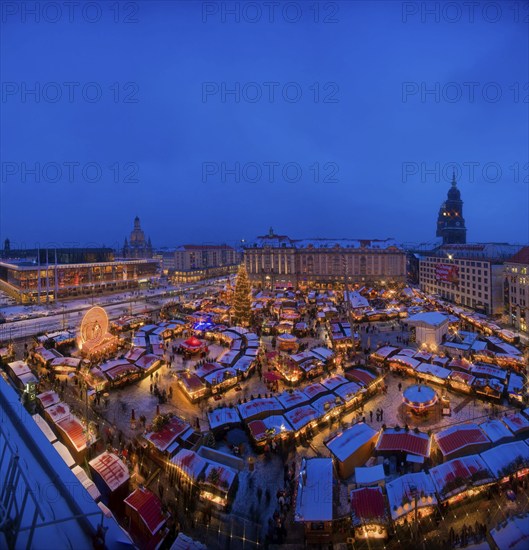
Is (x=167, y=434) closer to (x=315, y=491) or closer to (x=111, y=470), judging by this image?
(x=111, y=470)

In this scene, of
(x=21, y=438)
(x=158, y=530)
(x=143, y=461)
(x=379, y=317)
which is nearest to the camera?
(x=21, y=438)

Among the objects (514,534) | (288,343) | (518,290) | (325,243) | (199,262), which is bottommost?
(288,343)

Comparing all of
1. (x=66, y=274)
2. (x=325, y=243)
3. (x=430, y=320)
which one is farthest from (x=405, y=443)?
(x=325, y=243)

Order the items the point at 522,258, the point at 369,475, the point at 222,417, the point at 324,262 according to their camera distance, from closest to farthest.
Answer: the point at 369,475 < the point at 222,417 < the point at 522,258 < the point at 324,262

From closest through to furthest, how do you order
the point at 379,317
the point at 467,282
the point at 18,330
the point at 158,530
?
the point at 158,530 < the point at 18,330 < the point at 379,317 < the point at 467,282

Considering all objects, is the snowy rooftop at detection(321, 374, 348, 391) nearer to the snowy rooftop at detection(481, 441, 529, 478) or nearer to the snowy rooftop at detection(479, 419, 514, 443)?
the snowy rooftop at detection(479, 419, 514, 443)

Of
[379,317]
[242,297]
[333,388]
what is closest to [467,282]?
[379,317]

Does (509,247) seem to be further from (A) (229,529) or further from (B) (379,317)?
(A) (229,529)

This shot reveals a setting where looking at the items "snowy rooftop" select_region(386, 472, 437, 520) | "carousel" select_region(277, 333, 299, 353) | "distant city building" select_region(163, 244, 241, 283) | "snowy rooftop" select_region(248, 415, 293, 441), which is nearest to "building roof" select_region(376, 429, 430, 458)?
"snowy rooftop" select_region(386, 472, 437, 520)
